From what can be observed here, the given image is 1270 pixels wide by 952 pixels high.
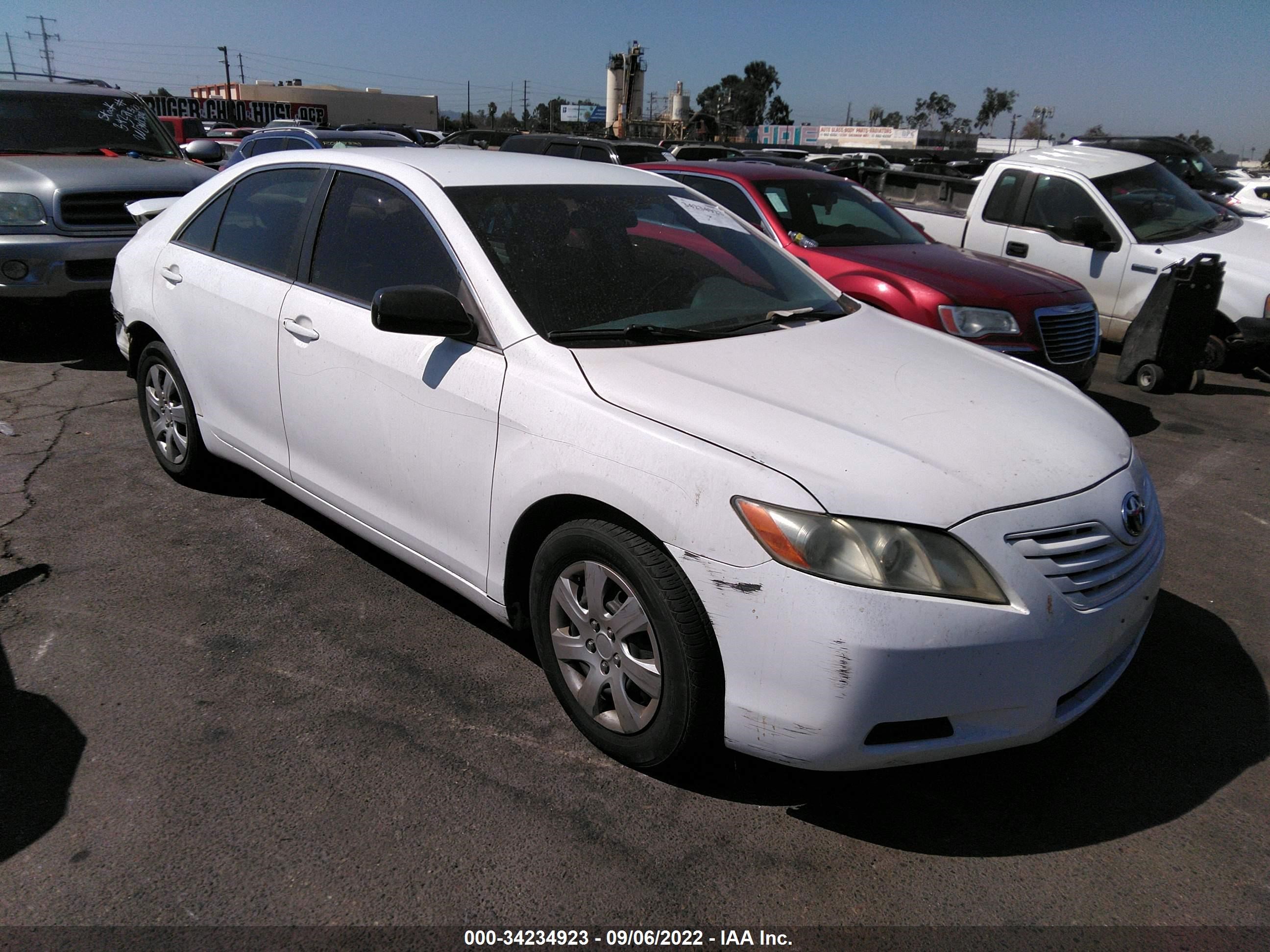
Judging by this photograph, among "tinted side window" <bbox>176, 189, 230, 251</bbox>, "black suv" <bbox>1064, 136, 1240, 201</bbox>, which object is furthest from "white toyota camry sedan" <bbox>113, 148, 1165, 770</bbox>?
"black suv" <bbox>1064, 136, 1240, 201</bbox>

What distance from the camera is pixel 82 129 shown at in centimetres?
823

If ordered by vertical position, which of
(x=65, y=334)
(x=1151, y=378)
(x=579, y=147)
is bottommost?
(x=65, y=334)

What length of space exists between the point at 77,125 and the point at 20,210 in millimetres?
1813

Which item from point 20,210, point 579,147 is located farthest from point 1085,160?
point 20,210

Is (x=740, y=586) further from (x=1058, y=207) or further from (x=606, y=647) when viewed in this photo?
(x=1058, y=207)

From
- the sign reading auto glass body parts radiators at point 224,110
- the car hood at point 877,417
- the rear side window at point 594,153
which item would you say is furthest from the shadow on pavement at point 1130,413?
the sign reading auto glass body parts radiators at point 224,110

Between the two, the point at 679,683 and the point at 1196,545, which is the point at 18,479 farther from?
the point at 1196,545

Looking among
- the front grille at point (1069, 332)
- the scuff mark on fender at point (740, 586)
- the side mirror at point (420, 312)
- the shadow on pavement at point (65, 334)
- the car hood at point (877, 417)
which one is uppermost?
the side mirror at point (420, 312)

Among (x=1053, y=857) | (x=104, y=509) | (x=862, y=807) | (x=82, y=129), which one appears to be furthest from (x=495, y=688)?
(x=82, y=129)

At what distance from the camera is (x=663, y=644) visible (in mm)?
2537

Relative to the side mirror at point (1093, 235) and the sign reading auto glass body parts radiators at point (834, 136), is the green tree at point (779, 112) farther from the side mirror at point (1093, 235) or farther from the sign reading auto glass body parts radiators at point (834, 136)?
the side mirror at point (1093, 235)

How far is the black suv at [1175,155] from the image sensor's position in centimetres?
1341

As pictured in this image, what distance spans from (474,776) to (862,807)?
113 centimetres

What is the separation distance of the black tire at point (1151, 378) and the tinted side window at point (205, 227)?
689 centimetres
